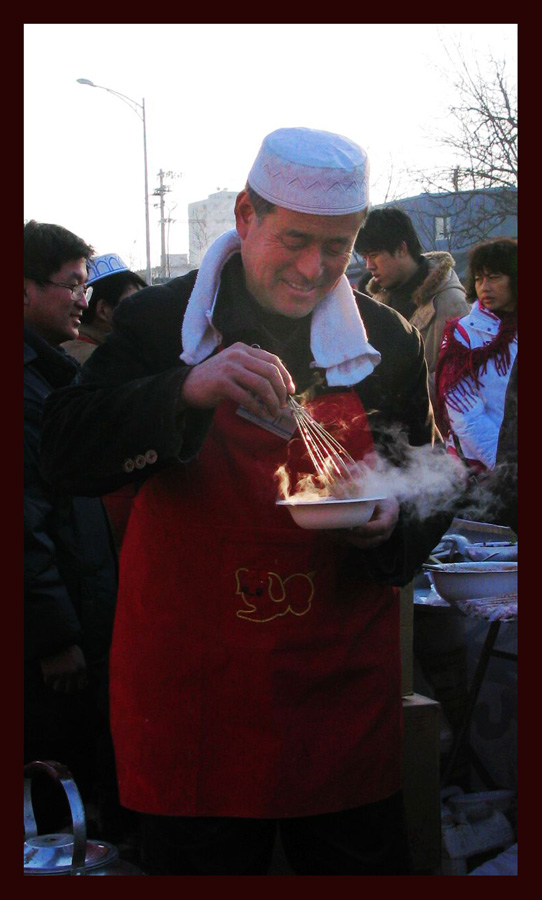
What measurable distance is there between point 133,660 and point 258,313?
827 millimetres

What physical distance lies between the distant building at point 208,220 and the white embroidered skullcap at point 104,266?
805 mm

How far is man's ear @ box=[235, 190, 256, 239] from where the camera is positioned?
196cm

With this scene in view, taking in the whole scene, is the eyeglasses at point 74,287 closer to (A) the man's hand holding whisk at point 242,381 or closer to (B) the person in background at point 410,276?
(B) the person in background at point 410,276

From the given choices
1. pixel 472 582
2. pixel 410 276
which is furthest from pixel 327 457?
pixel 410 276

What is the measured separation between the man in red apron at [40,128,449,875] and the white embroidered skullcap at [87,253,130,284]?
227 centimetres

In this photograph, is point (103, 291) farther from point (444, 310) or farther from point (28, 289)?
point (444, 310)

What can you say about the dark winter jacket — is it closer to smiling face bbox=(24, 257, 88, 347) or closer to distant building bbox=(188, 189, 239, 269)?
distant building bbox=(188, 189, 239, 269)

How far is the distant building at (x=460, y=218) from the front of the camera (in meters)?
5.57

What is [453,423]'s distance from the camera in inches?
144

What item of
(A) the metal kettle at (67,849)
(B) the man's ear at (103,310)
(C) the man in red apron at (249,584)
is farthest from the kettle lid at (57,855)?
(B) the man's ear at (103,310)

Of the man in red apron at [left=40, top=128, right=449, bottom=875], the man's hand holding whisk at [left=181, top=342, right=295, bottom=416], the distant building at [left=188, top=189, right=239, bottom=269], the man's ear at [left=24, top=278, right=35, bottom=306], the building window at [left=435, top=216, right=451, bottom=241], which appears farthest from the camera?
the building window at [left=435, top=216, right=451, bottom=241]

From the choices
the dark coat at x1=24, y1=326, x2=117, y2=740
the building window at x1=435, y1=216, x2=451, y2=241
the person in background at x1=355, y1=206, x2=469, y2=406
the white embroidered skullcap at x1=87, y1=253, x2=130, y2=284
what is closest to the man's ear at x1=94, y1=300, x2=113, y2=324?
the white embroidered skullcap at x1=87, y1=253, x2=130, y2=284

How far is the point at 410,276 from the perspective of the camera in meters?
3.82

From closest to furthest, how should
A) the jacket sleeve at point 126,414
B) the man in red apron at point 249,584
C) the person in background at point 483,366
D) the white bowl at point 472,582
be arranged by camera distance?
the jacket sleeve at point 126,414 → the man in red apron at point 249,584 → the white bowl at point 472,582 → the person in background at point 483,366
